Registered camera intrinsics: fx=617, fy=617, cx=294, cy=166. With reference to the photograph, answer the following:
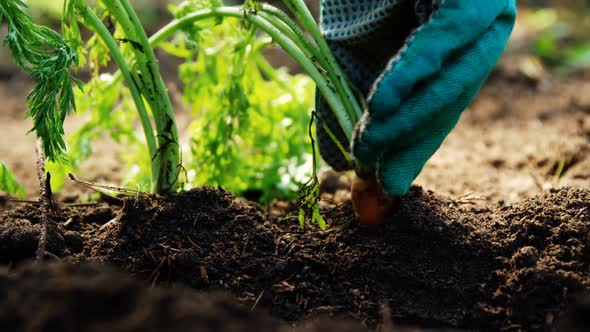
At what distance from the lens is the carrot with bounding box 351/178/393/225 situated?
6.23 ft

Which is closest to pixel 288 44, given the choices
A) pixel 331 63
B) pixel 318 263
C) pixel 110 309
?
pixel 331 63

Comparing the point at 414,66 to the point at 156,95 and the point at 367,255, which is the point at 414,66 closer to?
the point at 367,255

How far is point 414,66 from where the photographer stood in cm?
162

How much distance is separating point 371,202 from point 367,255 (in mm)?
167

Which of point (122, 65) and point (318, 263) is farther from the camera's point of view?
point (122, 65)

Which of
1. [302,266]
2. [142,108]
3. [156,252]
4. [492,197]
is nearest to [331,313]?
[302,266]

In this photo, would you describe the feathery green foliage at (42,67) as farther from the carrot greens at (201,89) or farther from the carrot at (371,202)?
the carrot at (371,202)

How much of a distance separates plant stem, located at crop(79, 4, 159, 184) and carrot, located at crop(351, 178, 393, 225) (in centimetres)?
74

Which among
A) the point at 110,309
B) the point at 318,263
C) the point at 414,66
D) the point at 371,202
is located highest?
the point at 414,66

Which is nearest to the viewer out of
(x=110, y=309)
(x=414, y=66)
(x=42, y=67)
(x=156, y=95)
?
(x=110, y=309)

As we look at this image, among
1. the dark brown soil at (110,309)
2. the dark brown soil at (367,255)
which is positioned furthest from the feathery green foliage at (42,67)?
the dark brown soil at (110,309)

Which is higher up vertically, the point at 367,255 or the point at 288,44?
the point at 288,44

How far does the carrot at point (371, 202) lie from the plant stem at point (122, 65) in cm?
74

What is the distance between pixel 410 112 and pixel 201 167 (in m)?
1.18
